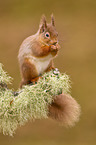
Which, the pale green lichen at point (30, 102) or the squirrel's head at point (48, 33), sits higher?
the squirrel's head at point (48, 33)

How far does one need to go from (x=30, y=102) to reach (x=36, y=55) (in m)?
0.21

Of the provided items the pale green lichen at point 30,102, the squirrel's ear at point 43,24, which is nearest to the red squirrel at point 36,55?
the squirrel's ear at point 43,24

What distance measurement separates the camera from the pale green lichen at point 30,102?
31.4 inches

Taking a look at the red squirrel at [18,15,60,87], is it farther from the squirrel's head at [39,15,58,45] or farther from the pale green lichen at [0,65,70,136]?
the pale green lichen at [0,65,70,136]

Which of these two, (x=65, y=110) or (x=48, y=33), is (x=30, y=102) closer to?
(x=65, y=110)

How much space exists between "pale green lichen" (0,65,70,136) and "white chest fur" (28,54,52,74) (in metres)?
0.13

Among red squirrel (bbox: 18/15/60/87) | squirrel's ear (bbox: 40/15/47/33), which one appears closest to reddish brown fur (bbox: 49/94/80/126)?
red squirrel (bbox: 18/15/60/87)

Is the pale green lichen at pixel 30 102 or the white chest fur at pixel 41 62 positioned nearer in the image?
the pale green lichen at pixel 30 102

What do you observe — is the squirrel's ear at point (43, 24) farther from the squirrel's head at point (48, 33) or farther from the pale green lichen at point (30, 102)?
the pale green lichen at point (30, 102)

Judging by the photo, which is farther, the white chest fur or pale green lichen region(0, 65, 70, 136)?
the white chest fur

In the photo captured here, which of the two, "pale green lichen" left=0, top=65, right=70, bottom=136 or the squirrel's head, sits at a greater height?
the squirrel's head

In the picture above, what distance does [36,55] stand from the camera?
94 cm

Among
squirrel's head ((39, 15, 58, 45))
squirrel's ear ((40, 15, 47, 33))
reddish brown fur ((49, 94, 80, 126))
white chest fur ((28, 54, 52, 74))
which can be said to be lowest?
reddish brown fur ((49, 94, 80, 126))

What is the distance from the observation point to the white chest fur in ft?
3.12
